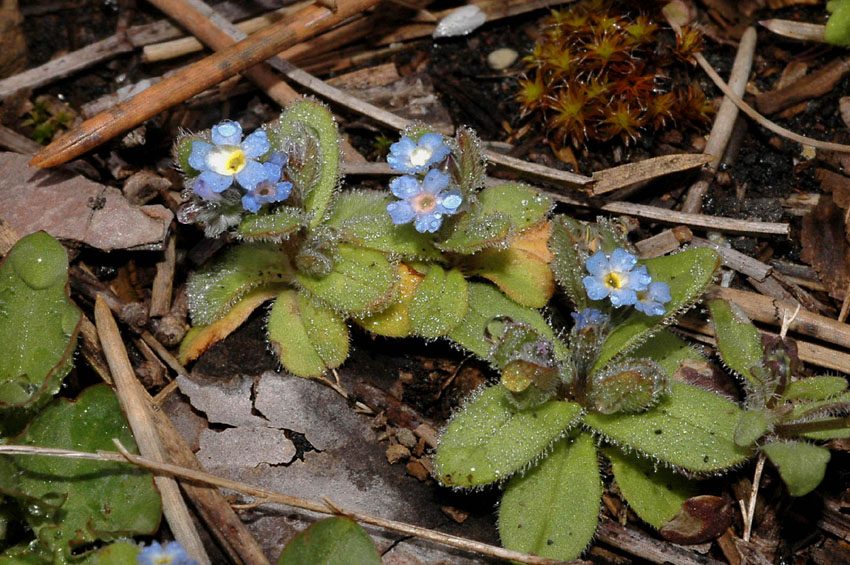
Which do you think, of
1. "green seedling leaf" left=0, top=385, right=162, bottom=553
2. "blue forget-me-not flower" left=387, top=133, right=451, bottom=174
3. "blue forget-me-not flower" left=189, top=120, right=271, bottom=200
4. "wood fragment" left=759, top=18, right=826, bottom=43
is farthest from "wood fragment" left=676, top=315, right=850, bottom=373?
"green seedling leaf" left=0, top=385, right=162, bottom=553

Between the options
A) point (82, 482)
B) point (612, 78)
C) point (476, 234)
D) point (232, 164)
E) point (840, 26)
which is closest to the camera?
point (232, 164)

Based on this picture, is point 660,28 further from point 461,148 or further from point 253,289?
point 253,289

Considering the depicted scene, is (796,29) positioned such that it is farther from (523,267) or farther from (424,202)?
(424,202)

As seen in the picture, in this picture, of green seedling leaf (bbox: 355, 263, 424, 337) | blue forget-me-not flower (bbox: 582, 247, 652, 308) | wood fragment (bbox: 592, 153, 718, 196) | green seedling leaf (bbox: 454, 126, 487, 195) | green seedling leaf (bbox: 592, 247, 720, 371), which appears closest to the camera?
blue forget-me-not flower (bbox: 582, 247, 652, 308)

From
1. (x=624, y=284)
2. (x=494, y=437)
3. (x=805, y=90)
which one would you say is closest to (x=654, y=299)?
(x=624, y=284)

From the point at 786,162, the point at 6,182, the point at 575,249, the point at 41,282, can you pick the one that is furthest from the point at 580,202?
the point at 6,182

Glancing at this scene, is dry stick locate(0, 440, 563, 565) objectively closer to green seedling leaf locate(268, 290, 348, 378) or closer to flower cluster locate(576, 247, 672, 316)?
green seedling leaf locate(268, 290, 348, 378)
